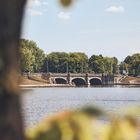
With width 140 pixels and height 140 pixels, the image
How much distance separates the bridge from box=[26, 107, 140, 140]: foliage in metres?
142

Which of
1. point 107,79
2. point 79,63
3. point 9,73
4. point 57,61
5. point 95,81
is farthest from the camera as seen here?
point 95,81

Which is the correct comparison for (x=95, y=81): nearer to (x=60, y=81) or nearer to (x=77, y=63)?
(x=77, y=63)

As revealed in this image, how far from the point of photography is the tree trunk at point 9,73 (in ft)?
4.00

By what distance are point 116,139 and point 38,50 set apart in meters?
154

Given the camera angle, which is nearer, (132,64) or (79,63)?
(79,63)

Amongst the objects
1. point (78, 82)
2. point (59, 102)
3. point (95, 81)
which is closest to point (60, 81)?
point (78, 82)

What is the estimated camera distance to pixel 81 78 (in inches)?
6024

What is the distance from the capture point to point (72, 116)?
4.50 feet

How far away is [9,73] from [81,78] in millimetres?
151813

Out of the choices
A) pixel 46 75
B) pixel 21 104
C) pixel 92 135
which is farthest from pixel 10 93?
pixel 46 75

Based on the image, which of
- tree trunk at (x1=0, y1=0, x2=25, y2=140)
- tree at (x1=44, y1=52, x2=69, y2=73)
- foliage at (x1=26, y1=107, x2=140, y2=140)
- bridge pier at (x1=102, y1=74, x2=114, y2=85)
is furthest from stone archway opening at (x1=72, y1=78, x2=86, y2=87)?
tree trunk at (x1=0, y1=0, x2=25, y2=140)

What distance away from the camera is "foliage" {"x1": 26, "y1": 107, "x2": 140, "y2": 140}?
1351mm

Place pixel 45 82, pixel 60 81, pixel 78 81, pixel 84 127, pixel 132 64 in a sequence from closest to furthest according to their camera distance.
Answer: pixel 84 127
pixel 45 82
pixel 60 81
pixel 78 81
pixel 132 64

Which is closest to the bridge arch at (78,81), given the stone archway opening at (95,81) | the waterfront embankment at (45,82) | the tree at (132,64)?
the stone archway opening at (95,81)
